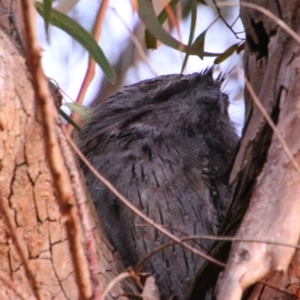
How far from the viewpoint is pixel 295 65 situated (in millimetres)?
1461

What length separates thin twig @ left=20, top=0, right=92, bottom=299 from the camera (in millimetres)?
728

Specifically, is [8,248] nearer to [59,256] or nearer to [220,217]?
[59,256]

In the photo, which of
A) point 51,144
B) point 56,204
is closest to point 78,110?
point 56,204

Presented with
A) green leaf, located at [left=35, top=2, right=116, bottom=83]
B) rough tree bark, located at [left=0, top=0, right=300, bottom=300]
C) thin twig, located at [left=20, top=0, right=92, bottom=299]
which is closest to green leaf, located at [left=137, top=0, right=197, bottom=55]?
green leaf, located at [left=35, top=2, right=116, bottom=83]

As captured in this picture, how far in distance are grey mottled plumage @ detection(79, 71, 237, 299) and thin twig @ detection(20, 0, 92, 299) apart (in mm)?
806

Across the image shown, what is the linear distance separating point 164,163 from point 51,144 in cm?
107

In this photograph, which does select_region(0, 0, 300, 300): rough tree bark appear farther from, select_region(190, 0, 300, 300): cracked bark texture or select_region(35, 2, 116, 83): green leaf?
select_region(35, 2, 116, 83): green leaf

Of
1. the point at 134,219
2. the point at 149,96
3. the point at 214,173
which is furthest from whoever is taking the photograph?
the point at 149,96

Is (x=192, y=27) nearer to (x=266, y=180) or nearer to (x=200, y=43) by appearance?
(x=200, y=43)

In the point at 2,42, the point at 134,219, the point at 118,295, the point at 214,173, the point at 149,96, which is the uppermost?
the point at 149,96

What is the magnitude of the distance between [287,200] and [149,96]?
0.97 metres

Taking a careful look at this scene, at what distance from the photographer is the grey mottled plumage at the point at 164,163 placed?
1729mm

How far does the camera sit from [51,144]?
0.79m

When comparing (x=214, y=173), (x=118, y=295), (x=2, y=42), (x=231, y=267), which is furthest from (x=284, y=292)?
(x=2, y=42)
